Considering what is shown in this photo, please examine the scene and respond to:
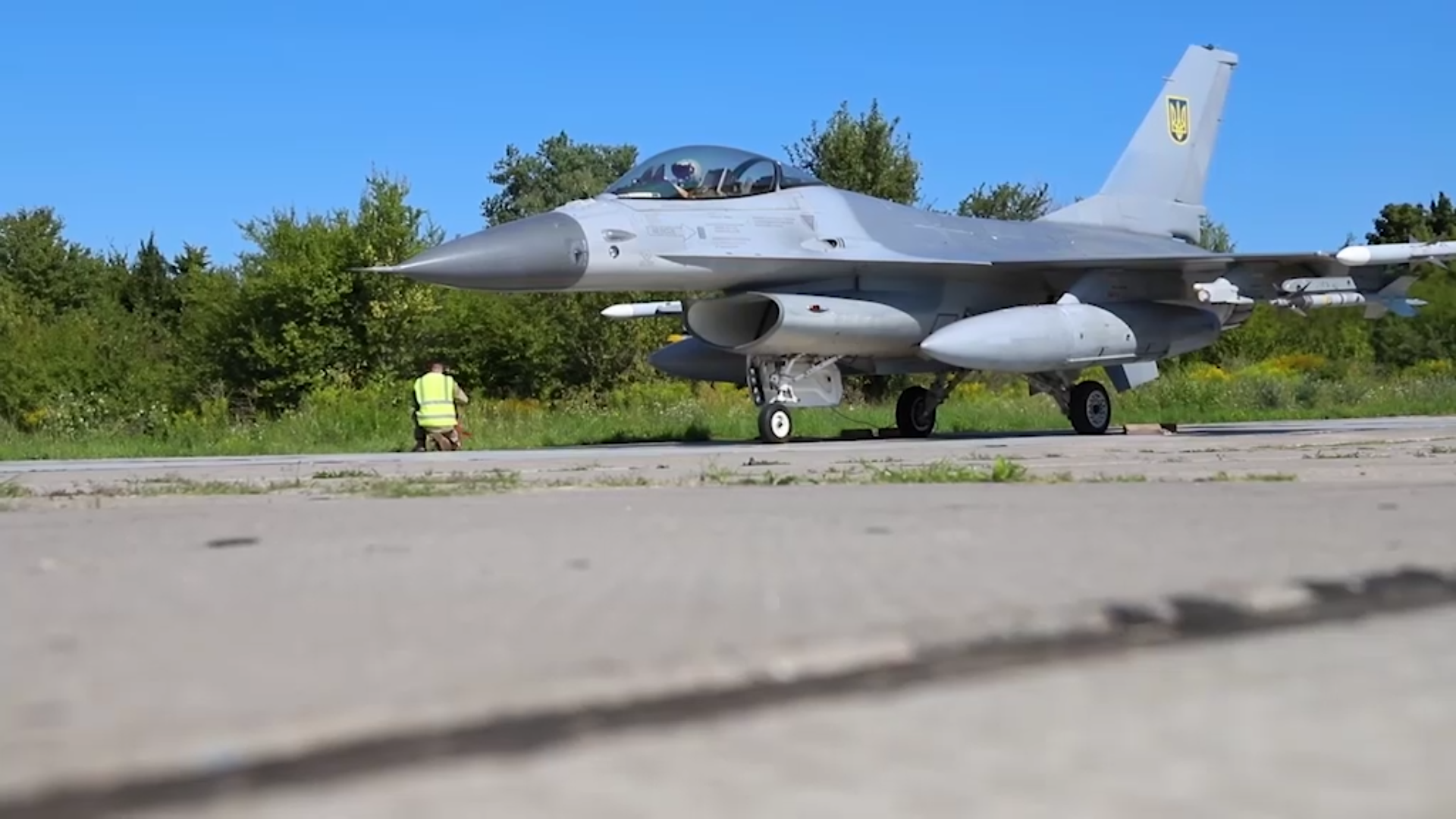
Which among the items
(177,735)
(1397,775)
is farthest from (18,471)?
(1397,775)

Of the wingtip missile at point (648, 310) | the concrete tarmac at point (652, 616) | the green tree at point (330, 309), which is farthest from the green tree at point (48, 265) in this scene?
the concrete tarmac at point (652, 616)

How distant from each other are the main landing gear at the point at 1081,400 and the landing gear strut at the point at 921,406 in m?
1.03

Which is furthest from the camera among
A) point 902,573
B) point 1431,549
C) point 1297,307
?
point 1297,307

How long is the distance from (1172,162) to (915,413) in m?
6.06

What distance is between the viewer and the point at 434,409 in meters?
16.0

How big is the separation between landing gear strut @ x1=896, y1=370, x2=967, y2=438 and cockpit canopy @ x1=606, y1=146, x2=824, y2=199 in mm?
3456

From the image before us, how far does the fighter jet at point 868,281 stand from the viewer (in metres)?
14.6

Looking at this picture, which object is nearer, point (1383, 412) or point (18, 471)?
point (18, 471)

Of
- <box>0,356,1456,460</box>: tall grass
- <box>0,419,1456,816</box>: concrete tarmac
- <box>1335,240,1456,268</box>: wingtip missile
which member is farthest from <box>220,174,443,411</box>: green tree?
<box>0,419,1456,816</box>: concrete tarmac

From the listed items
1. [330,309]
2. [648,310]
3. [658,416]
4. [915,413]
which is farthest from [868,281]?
[330,309]

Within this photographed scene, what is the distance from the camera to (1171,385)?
2664cm

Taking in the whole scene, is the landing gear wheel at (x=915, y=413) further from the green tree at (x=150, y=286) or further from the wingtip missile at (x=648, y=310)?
the green tree at (x=150, y=286)

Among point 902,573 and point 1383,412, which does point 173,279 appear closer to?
point 1383,412

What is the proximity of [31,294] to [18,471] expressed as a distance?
51.6 meters
